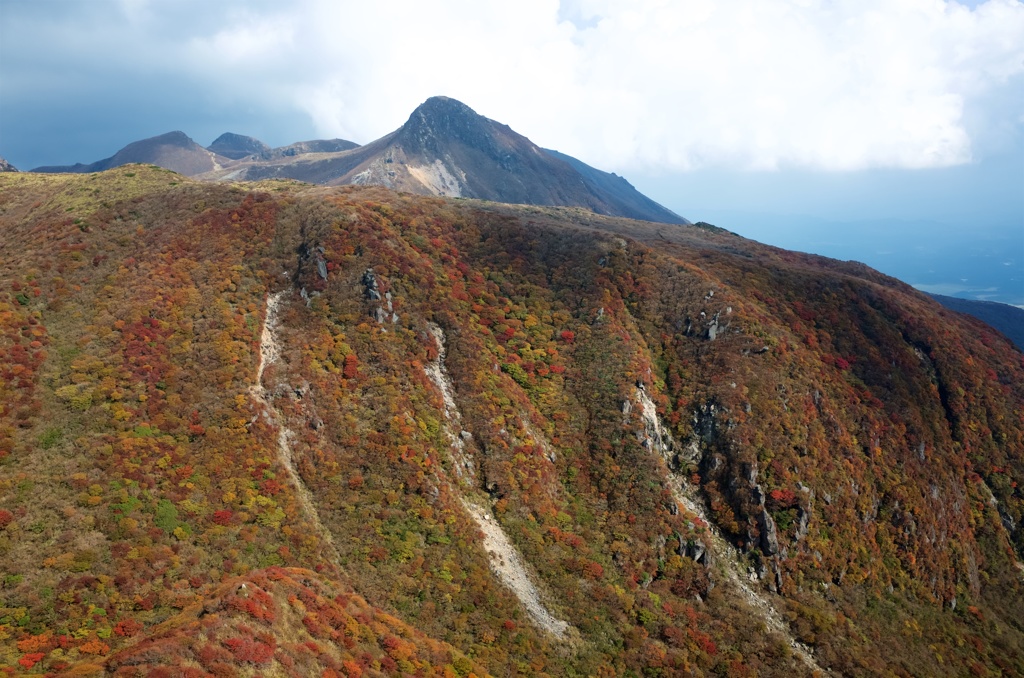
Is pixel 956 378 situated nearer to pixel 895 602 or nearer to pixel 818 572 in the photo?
pixel 895 602

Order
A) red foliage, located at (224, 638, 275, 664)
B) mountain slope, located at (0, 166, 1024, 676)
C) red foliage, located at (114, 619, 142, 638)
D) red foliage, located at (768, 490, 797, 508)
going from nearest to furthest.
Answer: red foliage, located at (224, 638, 275, 664)
red foliage, located at (114, 619, 142, 638)
mountain slope, located at (0, 166, 1024, 676)
red foliage, located at (768, 490, 797, 508)

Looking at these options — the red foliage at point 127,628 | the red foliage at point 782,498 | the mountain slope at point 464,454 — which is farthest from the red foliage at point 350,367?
the red foliage at point 782,498

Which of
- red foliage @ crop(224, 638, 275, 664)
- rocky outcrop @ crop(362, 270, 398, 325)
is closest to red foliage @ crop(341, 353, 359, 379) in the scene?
rocky outcrop @ crop(362, 270, 398, 325)

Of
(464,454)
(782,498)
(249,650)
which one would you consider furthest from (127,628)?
(782,498)

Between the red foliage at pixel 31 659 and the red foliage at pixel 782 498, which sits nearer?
the red foliage at pixel 31 659

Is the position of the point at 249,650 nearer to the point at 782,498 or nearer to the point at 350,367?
the point at 350,367

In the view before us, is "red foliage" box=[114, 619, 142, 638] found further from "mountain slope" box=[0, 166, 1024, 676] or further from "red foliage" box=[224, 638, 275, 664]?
"red foliage" box=[224, 638, 275, 664]

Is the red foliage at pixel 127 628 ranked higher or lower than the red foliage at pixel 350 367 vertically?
lower

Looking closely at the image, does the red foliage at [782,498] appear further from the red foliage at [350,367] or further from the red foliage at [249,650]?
the red foliage at [249,650]

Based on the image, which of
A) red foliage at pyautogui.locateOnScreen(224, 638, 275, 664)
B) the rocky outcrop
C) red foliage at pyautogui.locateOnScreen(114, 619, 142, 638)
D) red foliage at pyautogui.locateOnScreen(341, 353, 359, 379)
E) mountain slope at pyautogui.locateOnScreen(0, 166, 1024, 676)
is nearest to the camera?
red foliage at pyautogui.locateOnScreen(224, 638, 275, 664)
